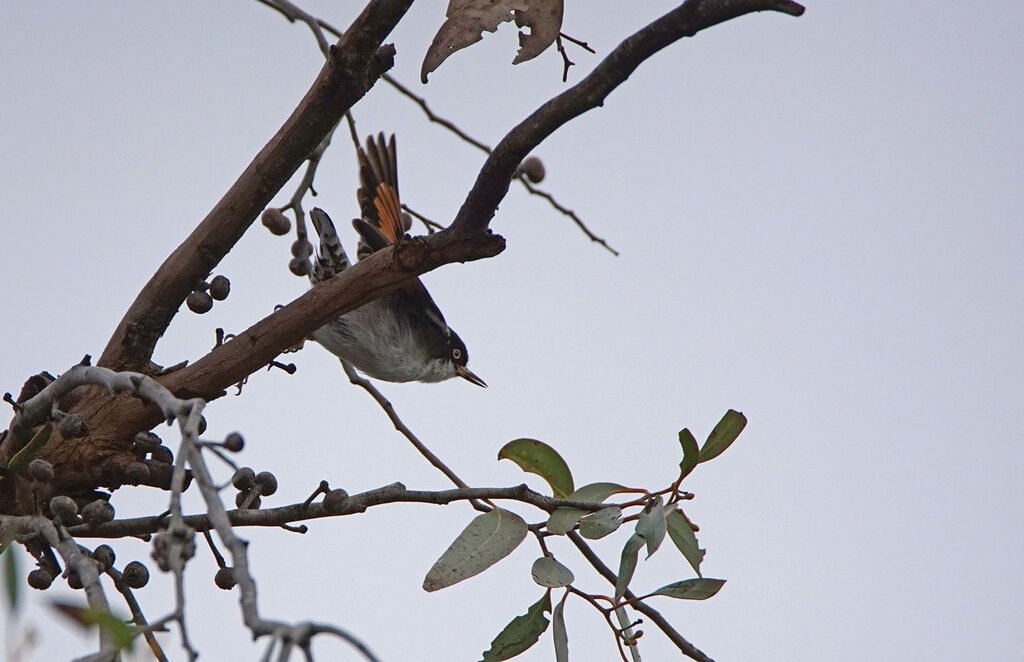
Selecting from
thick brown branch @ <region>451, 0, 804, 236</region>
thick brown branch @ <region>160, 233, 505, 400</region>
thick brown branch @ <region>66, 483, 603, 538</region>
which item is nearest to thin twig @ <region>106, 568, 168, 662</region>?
thick brown branch @ <region>66, 483, 603, 538</region>

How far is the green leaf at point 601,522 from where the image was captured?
8.22ft

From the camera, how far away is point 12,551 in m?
1.43

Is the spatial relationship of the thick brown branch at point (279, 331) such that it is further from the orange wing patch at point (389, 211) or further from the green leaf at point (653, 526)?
the orange wing patch at point (389, 211)

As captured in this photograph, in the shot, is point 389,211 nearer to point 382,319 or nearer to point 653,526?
point 382,319

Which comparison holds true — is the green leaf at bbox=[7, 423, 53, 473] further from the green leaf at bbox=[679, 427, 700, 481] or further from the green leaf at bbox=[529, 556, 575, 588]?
the green leaf at bbox=[679, 427, 700, 481]

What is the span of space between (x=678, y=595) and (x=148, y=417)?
1.42 metres

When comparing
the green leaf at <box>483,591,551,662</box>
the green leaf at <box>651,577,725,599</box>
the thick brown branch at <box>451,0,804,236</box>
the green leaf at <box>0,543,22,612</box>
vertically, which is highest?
the thick brown branch at <box>451,0,804,236</box>

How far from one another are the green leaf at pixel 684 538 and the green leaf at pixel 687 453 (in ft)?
0.36

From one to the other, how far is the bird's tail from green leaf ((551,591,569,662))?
103 inches

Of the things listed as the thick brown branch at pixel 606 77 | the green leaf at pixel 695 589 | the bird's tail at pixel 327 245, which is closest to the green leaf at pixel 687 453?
the green leaf at pixel 695 589

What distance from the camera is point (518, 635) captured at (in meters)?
2.60

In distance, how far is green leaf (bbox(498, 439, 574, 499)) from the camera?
108 inches

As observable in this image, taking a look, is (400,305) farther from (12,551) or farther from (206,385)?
(12,551)

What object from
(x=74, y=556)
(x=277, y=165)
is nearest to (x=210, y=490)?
(x=74, y=556)
